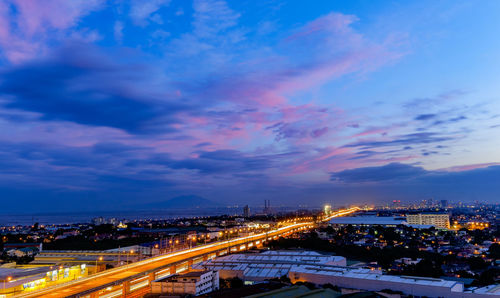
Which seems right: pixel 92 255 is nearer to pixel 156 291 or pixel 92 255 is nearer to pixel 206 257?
pixel 206 257

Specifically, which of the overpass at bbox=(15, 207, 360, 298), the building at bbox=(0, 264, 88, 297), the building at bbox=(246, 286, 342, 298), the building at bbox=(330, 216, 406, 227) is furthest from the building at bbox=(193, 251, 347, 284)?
the building at bbox=(330, 216, 406, 227)

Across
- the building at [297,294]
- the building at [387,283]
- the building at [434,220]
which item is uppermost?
the building at [297,294]

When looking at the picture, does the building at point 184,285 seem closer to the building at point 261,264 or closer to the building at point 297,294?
the building at point 261,264

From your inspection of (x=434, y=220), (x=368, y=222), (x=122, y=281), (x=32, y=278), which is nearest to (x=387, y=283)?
(x=122, y=281)

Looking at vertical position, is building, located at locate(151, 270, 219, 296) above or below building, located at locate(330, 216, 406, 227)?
above

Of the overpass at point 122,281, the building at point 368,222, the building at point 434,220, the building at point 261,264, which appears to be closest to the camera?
the overpass at point 122,281

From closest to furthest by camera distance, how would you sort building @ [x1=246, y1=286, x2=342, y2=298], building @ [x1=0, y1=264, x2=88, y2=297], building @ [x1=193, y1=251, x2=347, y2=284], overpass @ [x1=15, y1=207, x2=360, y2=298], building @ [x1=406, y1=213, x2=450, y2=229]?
building @ [x1=246, y1=286, x2=342, y2=298] < overpass @ [x1=15, y1=207, x2=360, y2=298] < building @ [x1=0, y1=264, x2=88, y2=297] < building @ [x1=193, y1=251, x2=347, y2=284] < building @ [x1=406, y1=213, x2=450, y2=229]

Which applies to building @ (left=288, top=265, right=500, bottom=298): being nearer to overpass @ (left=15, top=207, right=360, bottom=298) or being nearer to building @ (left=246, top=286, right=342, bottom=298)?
building @ (left=246, top=286, right=342, bottom=298)

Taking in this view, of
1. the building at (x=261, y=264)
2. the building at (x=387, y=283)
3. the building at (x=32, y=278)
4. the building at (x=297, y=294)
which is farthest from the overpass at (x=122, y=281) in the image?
the building at (x=387, y=283)

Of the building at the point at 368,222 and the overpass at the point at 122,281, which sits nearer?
the overpass at the point at 122,281

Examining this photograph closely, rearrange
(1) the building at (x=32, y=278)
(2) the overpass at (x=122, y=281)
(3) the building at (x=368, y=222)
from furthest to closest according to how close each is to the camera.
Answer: (3) the building at (x=368, y=222) → (1) the building at (x=32, y=278) → (2) the overpass at (x=122, y=281)
